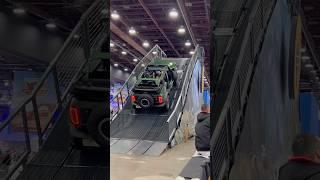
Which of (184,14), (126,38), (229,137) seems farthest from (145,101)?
(229,137)

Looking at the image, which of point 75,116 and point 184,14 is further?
point 184,14

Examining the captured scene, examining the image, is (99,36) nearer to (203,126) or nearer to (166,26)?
(203,126)

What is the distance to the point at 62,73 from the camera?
4.00ft

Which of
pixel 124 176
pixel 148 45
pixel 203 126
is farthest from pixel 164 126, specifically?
pixel 148 45

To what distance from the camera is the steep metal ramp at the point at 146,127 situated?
7828 mm

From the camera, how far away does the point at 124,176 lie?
550cm

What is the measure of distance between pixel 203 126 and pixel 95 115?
97.4 inches

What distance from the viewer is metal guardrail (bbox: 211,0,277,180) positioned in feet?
5.92

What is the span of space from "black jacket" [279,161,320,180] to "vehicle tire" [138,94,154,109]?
7578mm

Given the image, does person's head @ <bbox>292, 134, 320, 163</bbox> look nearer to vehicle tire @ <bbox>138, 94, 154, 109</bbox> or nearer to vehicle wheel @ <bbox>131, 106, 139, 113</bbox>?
vehicle tire @ <bbox>138, 94, 154, 109</bbox>

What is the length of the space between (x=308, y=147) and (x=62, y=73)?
1.33 meters

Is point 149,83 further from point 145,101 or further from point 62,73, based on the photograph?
point 62,73

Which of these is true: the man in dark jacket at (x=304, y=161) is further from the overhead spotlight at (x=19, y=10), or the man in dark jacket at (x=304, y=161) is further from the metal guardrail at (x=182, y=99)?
the metal guardrail at (x=182, y=99)

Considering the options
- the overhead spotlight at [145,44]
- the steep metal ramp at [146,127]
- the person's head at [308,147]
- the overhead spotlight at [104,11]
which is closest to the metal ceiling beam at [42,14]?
the overhead spotlight at [104,11]
